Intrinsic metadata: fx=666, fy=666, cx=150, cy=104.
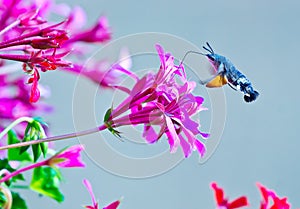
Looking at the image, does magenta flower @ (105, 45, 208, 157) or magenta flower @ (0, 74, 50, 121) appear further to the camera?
magenta flower @ (0, 74, 50, 121)

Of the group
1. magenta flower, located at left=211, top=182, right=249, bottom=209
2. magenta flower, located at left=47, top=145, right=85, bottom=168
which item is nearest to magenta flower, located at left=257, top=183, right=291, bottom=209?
magenta flower, located at left=211, top=182, right=249, bottom=209

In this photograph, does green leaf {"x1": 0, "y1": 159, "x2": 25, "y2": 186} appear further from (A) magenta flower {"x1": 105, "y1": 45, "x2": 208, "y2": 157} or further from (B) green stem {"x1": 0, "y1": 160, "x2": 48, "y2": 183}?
(A) magenta flower {"x1": 105, "y1": 45, "x2": 208, "y2": 157}

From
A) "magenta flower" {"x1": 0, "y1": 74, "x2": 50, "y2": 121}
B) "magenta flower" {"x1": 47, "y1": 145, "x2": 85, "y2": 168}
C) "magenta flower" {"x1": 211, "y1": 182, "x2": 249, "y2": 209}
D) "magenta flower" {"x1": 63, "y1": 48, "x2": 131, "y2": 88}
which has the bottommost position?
"magenta flower" {"x1": 211, "y1": 182, "x2": 249, "y2": 209}

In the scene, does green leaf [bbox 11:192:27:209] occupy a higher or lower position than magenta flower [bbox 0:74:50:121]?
lower

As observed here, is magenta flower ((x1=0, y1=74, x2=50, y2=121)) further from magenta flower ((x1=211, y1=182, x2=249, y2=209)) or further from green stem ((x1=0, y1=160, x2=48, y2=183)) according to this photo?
magenta flower ((x1=211, y1=182, x2=249, y2=209))

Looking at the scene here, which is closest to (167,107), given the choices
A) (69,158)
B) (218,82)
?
(218,82)

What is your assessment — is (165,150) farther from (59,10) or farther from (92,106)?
(59,10)
